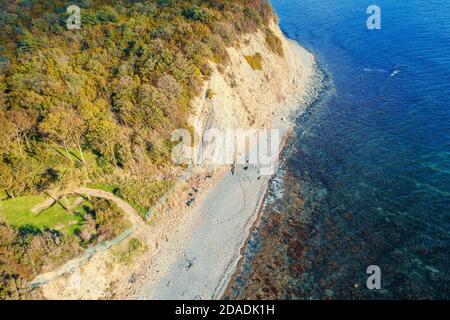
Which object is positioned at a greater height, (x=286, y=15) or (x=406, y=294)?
(x=286, y=15)

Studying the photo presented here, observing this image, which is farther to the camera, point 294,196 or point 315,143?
point 315,143

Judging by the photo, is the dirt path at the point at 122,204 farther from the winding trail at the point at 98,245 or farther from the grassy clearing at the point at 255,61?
the grassy clearing at the point at 255,61

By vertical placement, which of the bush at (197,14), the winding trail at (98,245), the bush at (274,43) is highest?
the bush at (197,14)

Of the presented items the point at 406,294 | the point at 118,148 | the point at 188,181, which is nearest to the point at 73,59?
the point at 118,148

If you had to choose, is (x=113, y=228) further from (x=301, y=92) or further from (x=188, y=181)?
(x=301, y=92)

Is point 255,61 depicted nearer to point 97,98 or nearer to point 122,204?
point 97,98

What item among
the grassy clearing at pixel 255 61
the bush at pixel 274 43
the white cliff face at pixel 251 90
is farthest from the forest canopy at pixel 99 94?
the bush at pixel 274 43

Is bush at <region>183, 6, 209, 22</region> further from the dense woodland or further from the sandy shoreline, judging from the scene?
the sandy shoreline
